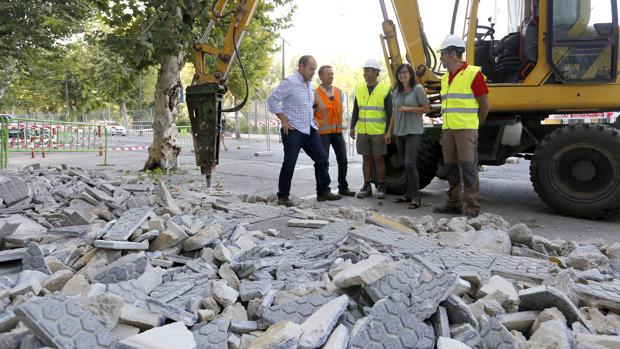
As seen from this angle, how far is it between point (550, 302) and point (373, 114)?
485 cm

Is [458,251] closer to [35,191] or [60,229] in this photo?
[60,229]

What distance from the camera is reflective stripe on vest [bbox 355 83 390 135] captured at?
7066 mm

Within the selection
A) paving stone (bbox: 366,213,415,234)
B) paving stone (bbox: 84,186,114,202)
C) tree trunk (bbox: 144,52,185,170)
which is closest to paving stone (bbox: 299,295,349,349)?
paving stone (bbox: 366,213,415,234)

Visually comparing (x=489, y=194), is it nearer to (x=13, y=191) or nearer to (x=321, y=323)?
(x=321, y=323)

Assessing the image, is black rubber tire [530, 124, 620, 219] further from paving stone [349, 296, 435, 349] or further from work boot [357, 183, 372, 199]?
paving stone [349, 296, 435, 349]

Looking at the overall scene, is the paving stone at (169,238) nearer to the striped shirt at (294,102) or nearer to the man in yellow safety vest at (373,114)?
the striped shirt at (294,102)

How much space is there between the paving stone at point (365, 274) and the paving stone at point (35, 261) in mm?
1852

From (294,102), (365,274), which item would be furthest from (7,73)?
(365,274)

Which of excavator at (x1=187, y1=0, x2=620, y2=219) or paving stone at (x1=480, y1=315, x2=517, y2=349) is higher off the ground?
excavator at (x1=187, y1=0, x2=620, y2=219)

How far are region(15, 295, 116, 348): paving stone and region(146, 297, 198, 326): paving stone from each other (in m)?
0.34

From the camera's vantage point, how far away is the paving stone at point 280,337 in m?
2.02

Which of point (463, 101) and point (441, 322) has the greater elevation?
point (463, 101)

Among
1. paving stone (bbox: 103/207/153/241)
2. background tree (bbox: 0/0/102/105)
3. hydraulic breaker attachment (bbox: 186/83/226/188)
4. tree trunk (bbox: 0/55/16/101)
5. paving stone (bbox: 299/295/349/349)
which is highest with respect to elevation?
background tree (bbox: 0/0/102/105)

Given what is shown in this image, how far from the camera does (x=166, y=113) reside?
→ 10.2m
